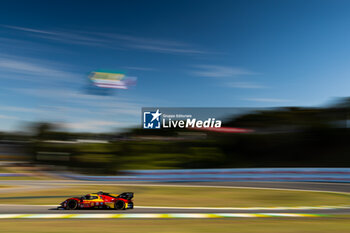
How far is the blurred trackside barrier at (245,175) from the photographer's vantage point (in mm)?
19844

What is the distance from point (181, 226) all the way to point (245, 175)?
51.5 feet

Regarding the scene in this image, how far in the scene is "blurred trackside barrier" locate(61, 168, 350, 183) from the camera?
19.8 meters

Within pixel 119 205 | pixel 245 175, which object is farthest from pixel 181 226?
pixel 245 175

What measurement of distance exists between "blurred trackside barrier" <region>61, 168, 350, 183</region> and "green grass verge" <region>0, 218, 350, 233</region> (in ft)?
44.7

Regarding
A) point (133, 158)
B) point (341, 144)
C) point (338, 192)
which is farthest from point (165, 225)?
point (341, 144)

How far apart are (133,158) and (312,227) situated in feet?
78.9

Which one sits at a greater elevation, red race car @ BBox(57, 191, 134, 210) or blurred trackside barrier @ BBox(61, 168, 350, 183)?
red race car @ BBox(57, 191, 134, 210)

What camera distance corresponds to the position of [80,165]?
30.2m

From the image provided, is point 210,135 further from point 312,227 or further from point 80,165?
point 312,227

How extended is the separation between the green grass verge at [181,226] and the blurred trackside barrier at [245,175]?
13.6 m

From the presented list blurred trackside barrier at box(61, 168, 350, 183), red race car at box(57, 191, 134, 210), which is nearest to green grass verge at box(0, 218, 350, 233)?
red race car at box(57, 191, 134, 210)

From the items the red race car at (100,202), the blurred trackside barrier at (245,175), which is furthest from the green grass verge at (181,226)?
the blurred trackside barrier at (245,175)

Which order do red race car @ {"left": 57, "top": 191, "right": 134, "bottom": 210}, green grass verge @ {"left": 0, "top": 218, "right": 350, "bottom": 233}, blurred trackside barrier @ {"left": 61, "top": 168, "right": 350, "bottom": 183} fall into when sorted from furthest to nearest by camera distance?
blurred trackside barrier @ {"left": 61, "top": 168, "right": 350, "bottom": 183} < red race car @ {"left": 57, "top": 191, "right": 134, "bottom": 210} < green grass verge @ {"left": 0, "top": 218, "right": 350, "bottom": 233}

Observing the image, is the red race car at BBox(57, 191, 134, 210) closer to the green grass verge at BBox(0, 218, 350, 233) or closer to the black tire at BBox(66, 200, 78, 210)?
the black tire at BBox(66, 200, 78, 210)
